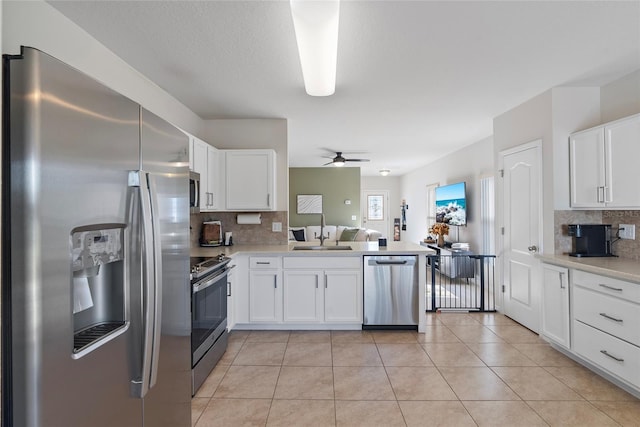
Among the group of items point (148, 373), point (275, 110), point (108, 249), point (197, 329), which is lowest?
point (197, 329)

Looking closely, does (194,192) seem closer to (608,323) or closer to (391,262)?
(391,262)

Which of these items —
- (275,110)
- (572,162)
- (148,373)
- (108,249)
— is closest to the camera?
(108,249)

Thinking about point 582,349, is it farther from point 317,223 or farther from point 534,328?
point 317,223

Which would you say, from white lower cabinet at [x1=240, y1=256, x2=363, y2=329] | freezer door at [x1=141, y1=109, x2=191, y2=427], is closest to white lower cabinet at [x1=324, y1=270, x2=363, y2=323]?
white lower cabinet at [x1=240, y1=256, x2=363, y2=329]

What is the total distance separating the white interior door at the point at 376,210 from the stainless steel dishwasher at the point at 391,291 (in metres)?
7.55

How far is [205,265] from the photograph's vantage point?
2.56 m

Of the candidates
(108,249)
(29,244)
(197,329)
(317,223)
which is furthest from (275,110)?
(317,223)

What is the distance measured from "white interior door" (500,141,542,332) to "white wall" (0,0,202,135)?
3762 millimetres

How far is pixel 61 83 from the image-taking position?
0.91 meters

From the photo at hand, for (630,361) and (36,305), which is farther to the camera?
(630,361)

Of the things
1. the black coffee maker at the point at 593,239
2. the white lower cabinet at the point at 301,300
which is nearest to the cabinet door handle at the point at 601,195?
the black coffee maker at the point at 593,239

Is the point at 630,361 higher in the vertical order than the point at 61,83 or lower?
lower

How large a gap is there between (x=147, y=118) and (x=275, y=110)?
8.54ft

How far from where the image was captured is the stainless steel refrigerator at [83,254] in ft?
2.73
